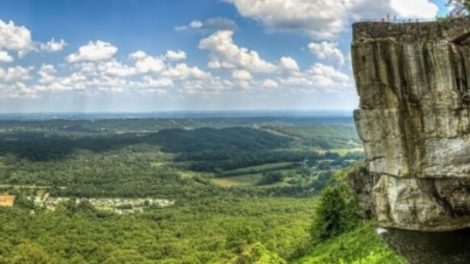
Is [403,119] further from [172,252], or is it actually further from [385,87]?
[172,252]

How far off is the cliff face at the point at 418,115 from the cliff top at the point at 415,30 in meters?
0.03

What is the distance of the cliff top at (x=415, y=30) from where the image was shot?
18750mm

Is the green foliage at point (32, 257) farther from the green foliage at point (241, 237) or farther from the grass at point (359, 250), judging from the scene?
the grass at point (359, 250)

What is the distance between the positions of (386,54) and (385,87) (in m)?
1.18

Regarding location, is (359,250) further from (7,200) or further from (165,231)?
(7,200)

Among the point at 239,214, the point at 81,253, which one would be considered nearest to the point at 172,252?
the point at 81,253

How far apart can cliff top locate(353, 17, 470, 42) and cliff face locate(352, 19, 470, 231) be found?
0.03 m

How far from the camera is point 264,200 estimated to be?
16325 cm

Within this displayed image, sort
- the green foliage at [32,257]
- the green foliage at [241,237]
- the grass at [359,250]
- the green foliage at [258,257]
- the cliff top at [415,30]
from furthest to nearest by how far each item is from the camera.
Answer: the green foliage at [32,257] < the green foliage at [241,237] < the green foliage at [258,257] < the grass at [359,250] < the cliff top at [415,30]

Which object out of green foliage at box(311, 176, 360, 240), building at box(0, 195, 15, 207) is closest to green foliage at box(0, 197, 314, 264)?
green foliage at box(311, 176, 360, 240)

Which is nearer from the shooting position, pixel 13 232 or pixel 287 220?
pixel 287 220

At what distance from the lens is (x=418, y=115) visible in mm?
19141

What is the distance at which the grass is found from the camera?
36219mm

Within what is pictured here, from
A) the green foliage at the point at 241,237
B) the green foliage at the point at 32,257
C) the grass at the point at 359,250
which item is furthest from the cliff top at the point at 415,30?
the green foliage at the point at 32,257
